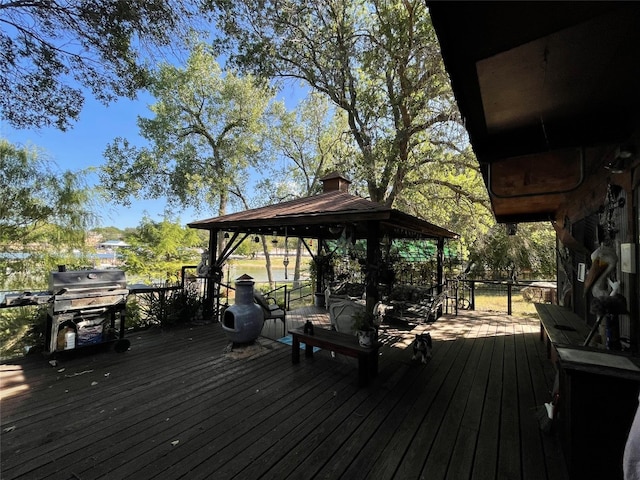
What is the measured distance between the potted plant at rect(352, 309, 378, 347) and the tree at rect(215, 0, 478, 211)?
235 inches

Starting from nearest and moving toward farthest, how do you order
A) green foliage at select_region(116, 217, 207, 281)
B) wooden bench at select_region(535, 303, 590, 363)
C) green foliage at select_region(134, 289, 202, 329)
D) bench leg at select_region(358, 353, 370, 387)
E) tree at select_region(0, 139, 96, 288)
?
wooden bench at select_region(535, 303, 590, 363) < bench leg at select_region(358, 353, 370, 387) < green foliage at select_region(134, 289, 202, 329) < tree at select_region(0, 139, 96, 288) < green foliage at select_region(116, 217, 207, 281)

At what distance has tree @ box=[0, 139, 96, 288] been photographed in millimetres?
5781

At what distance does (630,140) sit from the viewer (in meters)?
1.83

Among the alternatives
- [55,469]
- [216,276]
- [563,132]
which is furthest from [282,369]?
[563,132]

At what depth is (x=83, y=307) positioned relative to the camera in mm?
3621

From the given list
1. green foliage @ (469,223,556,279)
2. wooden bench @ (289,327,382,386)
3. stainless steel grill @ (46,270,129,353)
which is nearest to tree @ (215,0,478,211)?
green foliage @ (469,223,556,279)

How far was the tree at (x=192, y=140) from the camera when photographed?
13664 millimetres

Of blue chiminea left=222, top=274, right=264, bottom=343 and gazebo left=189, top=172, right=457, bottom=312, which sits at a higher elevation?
gazebo left=189, top=172, right=457, bottom=312

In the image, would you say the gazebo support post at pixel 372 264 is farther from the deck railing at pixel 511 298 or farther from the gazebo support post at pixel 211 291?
the deck railing at pixel 511 298

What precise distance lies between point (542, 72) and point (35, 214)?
28.7ft

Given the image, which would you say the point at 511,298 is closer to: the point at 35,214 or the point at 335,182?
the point at 335,182

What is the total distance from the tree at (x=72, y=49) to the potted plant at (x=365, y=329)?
17.9ft

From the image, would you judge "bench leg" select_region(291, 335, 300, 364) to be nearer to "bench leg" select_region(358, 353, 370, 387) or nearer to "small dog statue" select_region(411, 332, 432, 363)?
"bench leg" select_region(358, 353, 370, 387)

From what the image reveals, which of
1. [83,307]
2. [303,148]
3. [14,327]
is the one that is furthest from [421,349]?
[303,148]
